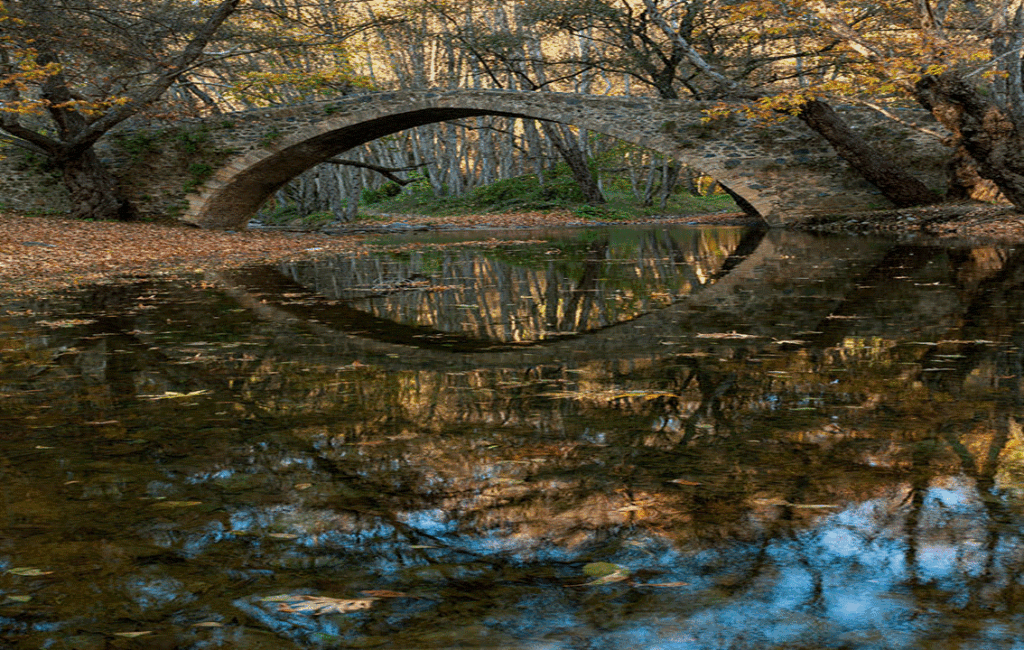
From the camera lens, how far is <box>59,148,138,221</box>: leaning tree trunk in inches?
666

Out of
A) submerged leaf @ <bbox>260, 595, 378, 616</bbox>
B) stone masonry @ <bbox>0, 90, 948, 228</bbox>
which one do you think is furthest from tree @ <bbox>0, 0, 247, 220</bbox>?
submerged leaf @ <bbox>260, 595, 378, 616</bbox>

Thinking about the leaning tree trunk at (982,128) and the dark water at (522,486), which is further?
the leaning tree trunk at (982,128)

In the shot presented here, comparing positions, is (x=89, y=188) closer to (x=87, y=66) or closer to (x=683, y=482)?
(x=87, y=66)

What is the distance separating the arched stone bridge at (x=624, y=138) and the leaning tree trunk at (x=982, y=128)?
3.89m

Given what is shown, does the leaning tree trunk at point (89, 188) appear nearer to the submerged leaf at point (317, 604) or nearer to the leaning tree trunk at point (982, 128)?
the leaning tree trunk at point (982, 128)

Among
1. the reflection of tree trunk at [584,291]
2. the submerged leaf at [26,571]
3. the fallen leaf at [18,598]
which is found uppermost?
the reflection of tree trunk at [584,291]

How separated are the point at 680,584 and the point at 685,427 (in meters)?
1.09

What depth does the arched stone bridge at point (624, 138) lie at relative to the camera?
16016 mm

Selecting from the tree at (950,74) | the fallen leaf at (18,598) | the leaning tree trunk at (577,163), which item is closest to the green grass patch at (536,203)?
the leaning tree trunk at (577,163)

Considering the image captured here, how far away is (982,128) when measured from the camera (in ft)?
37.1

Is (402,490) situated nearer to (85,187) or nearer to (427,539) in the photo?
(427,539)

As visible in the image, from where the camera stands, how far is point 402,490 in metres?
2.10

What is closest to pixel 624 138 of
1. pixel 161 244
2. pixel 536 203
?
pixel 536 203

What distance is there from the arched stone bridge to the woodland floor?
1.84 meters
